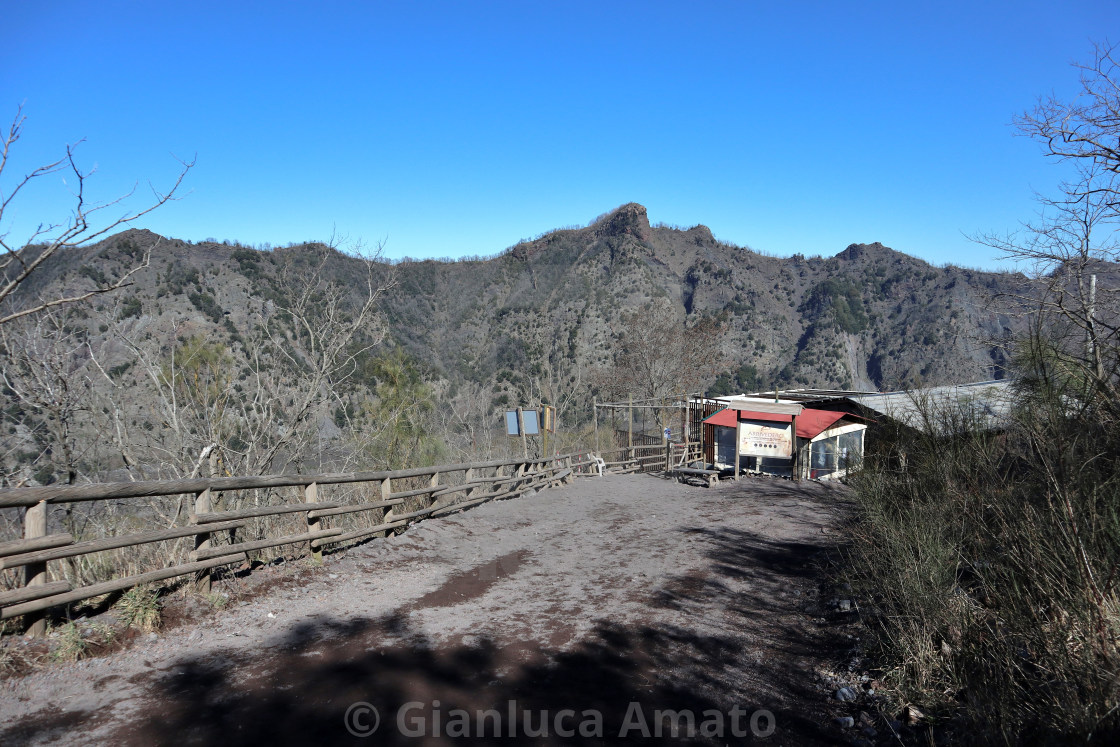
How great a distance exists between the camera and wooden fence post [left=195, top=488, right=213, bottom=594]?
600 centimetres

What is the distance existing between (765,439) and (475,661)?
15771 mm

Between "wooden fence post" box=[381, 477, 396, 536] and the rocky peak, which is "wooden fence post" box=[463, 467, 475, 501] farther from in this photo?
the rocky peak

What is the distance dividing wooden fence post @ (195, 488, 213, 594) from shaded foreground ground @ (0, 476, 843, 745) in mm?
407

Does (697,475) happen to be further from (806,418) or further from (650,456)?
(650,456)

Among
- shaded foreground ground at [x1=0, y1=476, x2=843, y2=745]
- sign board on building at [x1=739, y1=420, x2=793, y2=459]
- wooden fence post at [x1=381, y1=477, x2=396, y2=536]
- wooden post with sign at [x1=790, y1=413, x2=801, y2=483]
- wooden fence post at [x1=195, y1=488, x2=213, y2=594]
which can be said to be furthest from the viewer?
sign board on building at [x1=739, y1=420, x2=793, y2=459]

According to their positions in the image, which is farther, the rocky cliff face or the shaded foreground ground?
the rocky cliff face

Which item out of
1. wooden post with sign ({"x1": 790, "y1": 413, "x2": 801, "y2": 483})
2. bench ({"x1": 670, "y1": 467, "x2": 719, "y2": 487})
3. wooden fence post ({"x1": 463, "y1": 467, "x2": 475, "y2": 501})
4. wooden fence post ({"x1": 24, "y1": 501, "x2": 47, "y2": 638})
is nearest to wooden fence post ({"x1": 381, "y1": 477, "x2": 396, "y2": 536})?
wooden fence post ({"x1": 463, "y1": 467, "x2": 475, "y2": 501})

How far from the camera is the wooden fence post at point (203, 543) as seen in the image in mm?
6000

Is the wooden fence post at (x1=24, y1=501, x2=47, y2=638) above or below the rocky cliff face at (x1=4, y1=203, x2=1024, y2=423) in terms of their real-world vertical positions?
below

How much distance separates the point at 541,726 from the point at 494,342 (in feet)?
200

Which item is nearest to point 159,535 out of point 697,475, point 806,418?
point 697,475

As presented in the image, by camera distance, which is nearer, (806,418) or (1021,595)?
(1021,595)

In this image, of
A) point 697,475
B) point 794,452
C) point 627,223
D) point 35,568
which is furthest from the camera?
point 627,223

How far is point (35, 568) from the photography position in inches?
182
